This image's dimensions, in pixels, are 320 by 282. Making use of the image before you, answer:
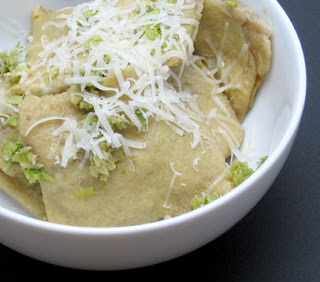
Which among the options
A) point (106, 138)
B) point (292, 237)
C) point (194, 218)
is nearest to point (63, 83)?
point (106, 138)

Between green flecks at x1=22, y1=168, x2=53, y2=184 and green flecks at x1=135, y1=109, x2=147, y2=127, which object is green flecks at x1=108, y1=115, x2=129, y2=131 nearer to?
green flecks at x1=135, y1=109, x2=147, y2=127

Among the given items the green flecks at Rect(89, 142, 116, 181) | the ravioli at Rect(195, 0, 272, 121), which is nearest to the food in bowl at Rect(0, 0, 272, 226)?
the green flecks at Rect(89, 142, 116, 181)

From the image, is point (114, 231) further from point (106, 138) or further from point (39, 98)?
point (39, 98)

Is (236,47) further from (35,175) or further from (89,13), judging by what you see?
(35,175)

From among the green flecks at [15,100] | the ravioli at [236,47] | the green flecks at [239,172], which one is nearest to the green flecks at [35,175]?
the green flecks at [15,100]

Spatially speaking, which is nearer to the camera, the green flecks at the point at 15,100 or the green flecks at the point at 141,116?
the green flecks at the point at 141,116

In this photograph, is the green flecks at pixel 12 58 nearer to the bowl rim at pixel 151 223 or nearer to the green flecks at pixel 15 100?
the green flecks at pixel 15 100
